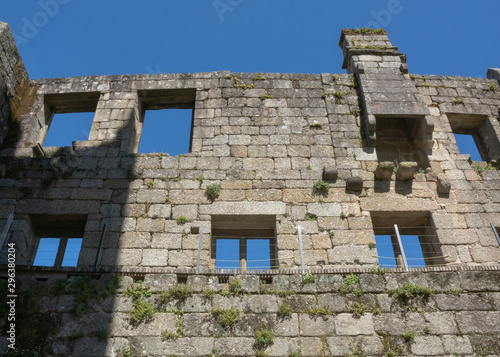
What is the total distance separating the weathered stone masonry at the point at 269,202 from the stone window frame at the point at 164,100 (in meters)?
0.04

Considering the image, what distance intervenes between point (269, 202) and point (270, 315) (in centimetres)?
300

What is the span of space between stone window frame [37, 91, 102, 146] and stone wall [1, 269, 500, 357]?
5572 millimetres

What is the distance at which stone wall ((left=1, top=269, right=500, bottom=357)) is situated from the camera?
16.1 feet

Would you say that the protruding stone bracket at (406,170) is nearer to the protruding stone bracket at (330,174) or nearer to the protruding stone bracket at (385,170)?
the protruding stone bracket at (385,170)

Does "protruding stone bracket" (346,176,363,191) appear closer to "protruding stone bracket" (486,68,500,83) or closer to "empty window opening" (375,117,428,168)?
"empty window opening" (375,117,428,168)

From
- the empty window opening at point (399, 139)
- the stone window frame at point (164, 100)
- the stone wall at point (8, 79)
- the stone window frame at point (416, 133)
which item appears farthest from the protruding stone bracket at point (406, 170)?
the stone wall at point (8, 79)

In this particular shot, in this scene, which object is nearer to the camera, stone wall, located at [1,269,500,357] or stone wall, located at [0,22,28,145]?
stone wall, located at [1,269,500,357]

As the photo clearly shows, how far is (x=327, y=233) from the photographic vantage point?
744cm

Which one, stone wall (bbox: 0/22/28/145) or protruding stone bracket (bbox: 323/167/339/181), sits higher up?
stone wall (bbox: 0/22/28/145)

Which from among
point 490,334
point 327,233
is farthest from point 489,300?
point 327,233

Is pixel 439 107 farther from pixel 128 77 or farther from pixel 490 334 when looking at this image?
pixel 128 77

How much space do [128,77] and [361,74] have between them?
5.64 metres

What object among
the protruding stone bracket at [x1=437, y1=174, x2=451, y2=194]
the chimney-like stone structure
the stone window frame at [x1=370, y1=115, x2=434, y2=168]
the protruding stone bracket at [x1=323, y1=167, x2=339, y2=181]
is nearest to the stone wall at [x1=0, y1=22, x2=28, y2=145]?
the protruding stone bracket at [x1=323, y1=167, x2=339, y2=181]

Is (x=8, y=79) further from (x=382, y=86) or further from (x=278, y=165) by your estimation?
(x=382, y=86)
